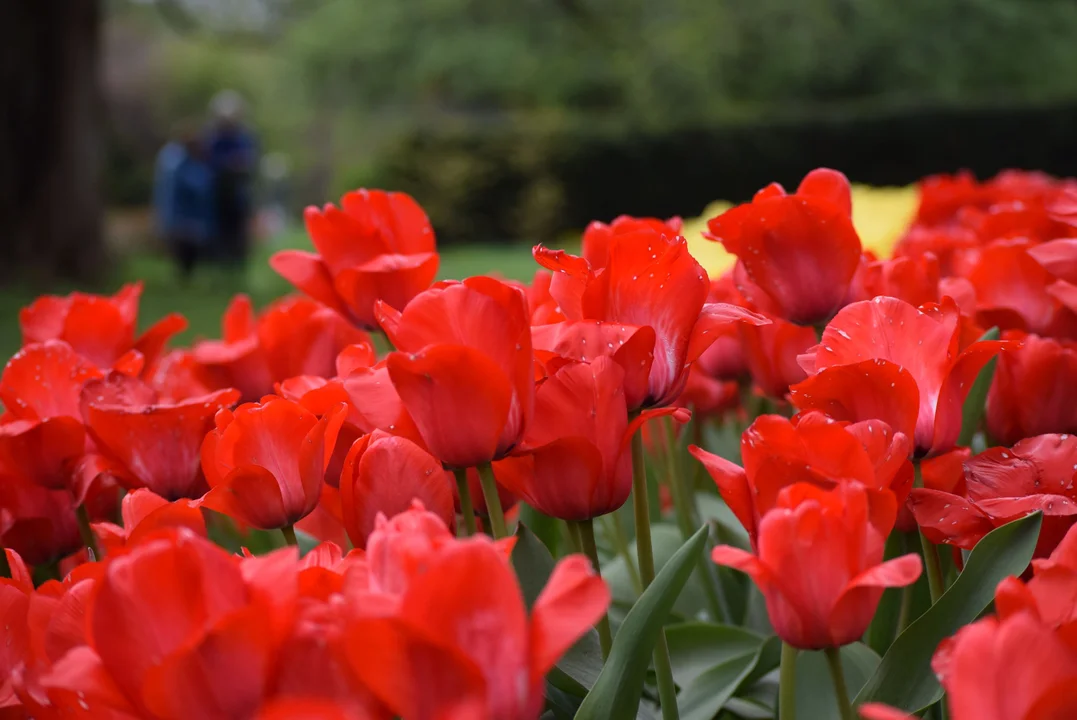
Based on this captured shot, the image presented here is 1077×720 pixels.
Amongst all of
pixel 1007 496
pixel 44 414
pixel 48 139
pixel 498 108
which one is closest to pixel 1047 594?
pixel 1007 496

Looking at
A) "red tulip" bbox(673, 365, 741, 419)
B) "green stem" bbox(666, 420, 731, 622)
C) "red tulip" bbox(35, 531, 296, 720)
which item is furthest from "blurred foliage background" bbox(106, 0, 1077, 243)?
"red tulip" bbox(35, 531, 296, 720)

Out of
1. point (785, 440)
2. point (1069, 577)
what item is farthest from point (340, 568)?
point (1069, 577)

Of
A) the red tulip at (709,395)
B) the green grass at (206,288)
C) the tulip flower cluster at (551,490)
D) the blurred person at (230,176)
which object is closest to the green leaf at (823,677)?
the tulip flower cluster at (551,490)

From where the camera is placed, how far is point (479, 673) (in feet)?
1.52

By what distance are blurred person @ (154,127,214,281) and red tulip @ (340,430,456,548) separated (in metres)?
10.6

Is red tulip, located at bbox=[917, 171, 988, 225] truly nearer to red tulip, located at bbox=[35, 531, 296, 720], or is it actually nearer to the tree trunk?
red tulip, located at bbox=[35, 531, 296, 720]

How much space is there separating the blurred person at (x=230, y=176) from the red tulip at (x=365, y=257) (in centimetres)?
1008

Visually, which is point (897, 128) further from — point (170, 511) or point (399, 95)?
point (170, 511)

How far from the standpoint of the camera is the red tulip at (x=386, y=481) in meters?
0.68

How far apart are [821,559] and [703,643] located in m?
0.32

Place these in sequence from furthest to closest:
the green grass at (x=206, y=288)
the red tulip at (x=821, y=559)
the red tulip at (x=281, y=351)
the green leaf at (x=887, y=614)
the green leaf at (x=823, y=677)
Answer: the green grass at (x=206, y=288), the red tulip at (x=281, y=351), the green leaf at (x=887, y=614), the green leaf at (x=823, y=677), the red tulip at (x=821, y=559)

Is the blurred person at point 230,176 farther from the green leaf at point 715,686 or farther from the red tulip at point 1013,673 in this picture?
the red tulip at point 1013,673

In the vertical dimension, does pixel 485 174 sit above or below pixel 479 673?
below

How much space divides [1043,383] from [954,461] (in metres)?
0.21
